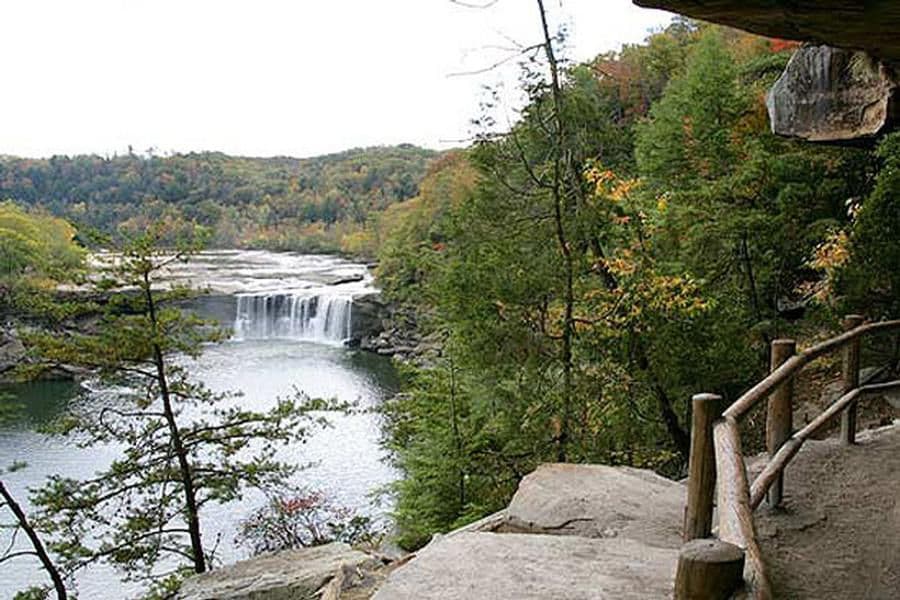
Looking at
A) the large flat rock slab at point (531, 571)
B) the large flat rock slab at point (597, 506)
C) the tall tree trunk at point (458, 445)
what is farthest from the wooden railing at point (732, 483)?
the tall tree trunk at point (458, 445)

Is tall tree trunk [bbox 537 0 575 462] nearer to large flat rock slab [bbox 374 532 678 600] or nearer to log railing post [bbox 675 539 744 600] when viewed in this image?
large flat rock slab [bbox 374 532 678 600]

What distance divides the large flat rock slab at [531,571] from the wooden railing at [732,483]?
598 mm

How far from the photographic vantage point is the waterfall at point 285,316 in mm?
31406

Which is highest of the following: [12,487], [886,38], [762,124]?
[762,124]

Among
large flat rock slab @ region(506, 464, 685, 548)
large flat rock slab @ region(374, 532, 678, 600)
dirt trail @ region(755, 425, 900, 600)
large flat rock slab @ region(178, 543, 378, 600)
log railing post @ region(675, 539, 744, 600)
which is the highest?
log railing post @ region(675, 539, 744, 600)

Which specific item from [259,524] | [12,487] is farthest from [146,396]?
[12,487]

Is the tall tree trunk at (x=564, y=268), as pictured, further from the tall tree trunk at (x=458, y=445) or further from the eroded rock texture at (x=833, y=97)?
the eroded rock texture at (x=833, y=97)

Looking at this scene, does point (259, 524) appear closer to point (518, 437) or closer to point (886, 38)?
point (518, 437)

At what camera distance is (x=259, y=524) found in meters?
11.6

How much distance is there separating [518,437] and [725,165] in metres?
7.41

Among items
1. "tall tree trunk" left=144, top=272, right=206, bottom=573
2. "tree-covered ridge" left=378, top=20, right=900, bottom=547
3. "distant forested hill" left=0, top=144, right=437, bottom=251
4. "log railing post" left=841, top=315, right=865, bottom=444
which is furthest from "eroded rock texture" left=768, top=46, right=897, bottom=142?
"distant forested hill" left=0, top=144, right=437, bottom=251

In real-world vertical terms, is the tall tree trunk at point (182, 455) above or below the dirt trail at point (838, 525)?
below

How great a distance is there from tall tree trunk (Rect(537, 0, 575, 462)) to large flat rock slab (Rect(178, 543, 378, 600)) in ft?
7.38

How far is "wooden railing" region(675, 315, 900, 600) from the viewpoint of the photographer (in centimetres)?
188
